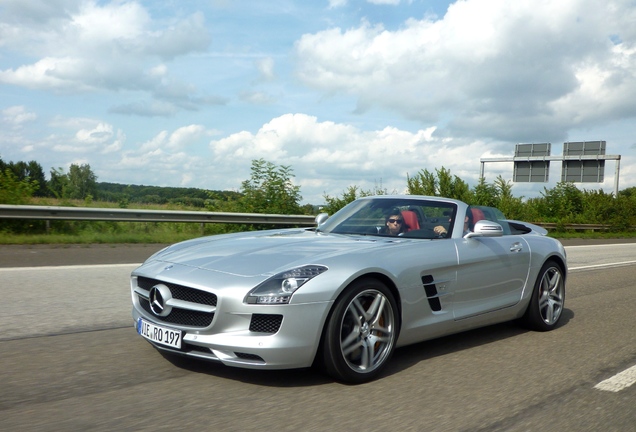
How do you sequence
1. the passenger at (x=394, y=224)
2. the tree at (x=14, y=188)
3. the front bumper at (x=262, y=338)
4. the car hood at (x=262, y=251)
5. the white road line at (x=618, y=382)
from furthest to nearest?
the tree at (x=14, y=188)
the passenger at (x=394, y=224)
the white road line at (x=618, y=382)
the car hood at (x=262, y=251)
the front bumper at (x=262, y=338)

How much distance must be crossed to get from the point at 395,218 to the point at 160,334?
2437mm

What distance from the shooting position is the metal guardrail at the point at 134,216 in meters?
14.3

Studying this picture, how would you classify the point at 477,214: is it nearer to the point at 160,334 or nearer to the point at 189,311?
the point at 189,311

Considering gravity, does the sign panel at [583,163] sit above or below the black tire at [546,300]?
above

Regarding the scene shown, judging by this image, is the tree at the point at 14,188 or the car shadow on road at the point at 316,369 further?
the tree at the point at 14,188

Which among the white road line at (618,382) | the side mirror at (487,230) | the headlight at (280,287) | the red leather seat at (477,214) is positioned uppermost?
the red leather seat at (477,214)

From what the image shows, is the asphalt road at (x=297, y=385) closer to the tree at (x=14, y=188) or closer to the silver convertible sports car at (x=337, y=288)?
the silver convertible sports car at (x=337, y=288)

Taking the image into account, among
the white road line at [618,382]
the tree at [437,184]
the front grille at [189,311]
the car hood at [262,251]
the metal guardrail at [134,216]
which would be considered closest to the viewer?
the front grille at [189,311]

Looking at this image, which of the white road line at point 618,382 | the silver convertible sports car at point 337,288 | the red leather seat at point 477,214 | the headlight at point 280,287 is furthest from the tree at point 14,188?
the white road line at point 618,382

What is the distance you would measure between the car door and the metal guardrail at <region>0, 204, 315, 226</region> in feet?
36.7

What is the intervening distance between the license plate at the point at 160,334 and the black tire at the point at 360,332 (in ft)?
3.07

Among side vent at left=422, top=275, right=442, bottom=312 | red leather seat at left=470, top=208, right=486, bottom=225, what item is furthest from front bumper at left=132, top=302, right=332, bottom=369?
red leather seat at left=470, top=208, right=486, bottom=225

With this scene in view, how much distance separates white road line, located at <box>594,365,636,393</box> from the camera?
4.56 m

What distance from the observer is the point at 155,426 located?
3.40 meters
